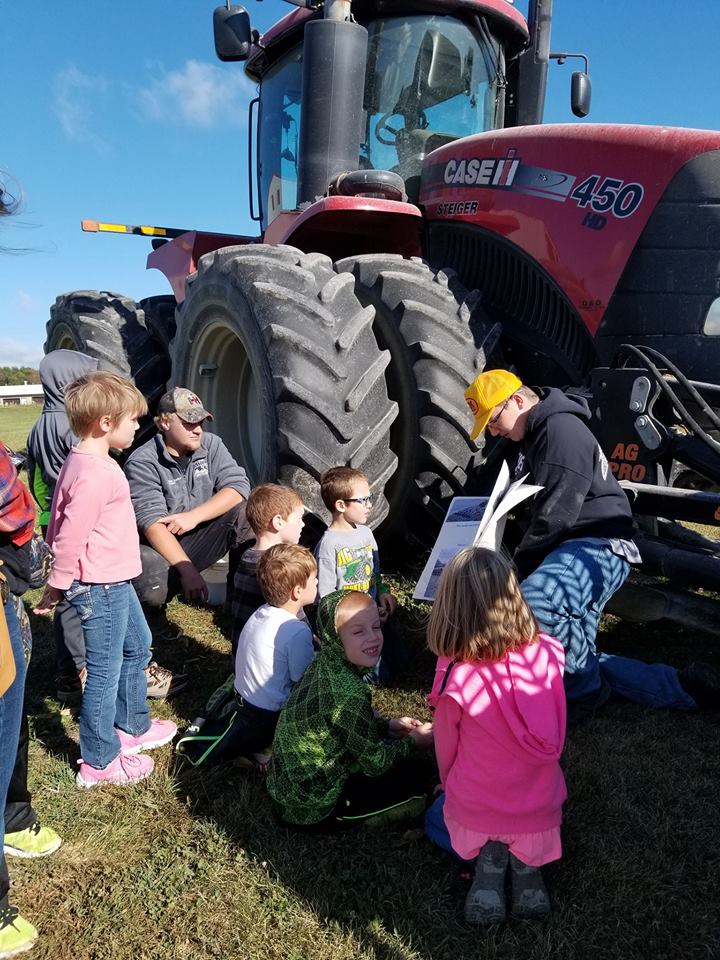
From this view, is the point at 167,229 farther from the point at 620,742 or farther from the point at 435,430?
the point at 620,742

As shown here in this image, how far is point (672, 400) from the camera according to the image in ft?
9.45

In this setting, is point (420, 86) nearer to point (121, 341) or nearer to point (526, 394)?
point (526, 394)

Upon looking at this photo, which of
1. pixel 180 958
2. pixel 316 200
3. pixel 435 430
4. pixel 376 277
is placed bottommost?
pixel 180 958

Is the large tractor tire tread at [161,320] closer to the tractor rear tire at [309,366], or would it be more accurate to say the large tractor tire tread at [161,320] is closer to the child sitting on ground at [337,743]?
the tractor rear tire at [309,366]

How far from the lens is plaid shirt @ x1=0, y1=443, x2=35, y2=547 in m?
1.94

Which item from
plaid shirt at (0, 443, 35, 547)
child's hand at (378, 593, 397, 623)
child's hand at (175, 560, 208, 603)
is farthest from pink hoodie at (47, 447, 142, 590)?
child's hand at (378, 593, 397, 623)

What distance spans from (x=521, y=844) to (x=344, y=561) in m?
1.34

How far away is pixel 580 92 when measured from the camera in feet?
15.3

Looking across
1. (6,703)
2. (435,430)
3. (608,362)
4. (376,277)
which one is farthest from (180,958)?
(376,277)

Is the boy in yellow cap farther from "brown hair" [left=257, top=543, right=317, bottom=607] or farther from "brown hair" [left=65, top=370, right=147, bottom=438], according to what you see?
"brown hair" [left=65, top=370, right=147, bottom=438]

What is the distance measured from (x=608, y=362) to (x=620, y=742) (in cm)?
150

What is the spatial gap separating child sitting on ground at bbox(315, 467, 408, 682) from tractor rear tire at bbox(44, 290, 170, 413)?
307cm

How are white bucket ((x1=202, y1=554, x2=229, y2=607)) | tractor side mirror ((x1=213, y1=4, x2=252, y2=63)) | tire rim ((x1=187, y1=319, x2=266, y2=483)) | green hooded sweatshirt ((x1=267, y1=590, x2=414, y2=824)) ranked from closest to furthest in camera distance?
green hooded sweatshirt ((x1=267, y1=590, x2=414, y2=824)) < white bucket ((x1=202, y1=554, x2=229, y2=607)) < tractor side mirror ((x1=213, y1=4, x2=252, y2=63)) < tire rim ((x1=187, y1=319, x2=266, y2=483))

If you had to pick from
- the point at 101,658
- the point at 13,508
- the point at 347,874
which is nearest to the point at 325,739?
the point at 347,874
